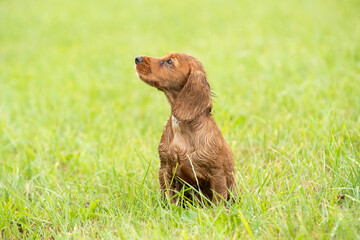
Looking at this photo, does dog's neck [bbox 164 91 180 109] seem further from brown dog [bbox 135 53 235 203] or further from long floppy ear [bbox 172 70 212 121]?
long floppy ear [bbox 172 70 212 121]

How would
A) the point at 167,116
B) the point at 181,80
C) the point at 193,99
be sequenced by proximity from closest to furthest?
the point at 193,99 → the point at 181,80 → the point at 167,116

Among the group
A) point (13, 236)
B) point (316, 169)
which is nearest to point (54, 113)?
point (13, 236)

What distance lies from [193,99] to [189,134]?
0.25 metres

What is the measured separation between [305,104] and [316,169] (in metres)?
1.83

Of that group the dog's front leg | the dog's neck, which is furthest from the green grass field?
the dog's neck

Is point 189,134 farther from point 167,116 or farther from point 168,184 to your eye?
point 167,116

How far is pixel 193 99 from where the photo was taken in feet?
9.36

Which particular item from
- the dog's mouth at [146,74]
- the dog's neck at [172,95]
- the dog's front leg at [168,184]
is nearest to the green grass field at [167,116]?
the dog's front leg at [168,184]

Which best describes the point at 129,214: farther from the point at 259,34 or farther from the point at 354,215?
the point at 259,34

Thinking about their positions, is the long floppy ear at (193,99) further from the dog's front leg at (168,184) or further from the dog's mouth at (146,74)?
the dog's front leg at (168,184)

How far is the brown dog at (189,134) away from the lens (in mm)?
2838

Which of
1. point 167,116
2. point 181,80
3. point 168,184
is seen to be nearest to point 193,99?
point 181,80

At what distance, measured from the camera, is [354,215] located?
8.39ft

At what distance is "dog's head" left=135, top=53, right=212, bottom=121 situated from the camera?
2.85 meters
